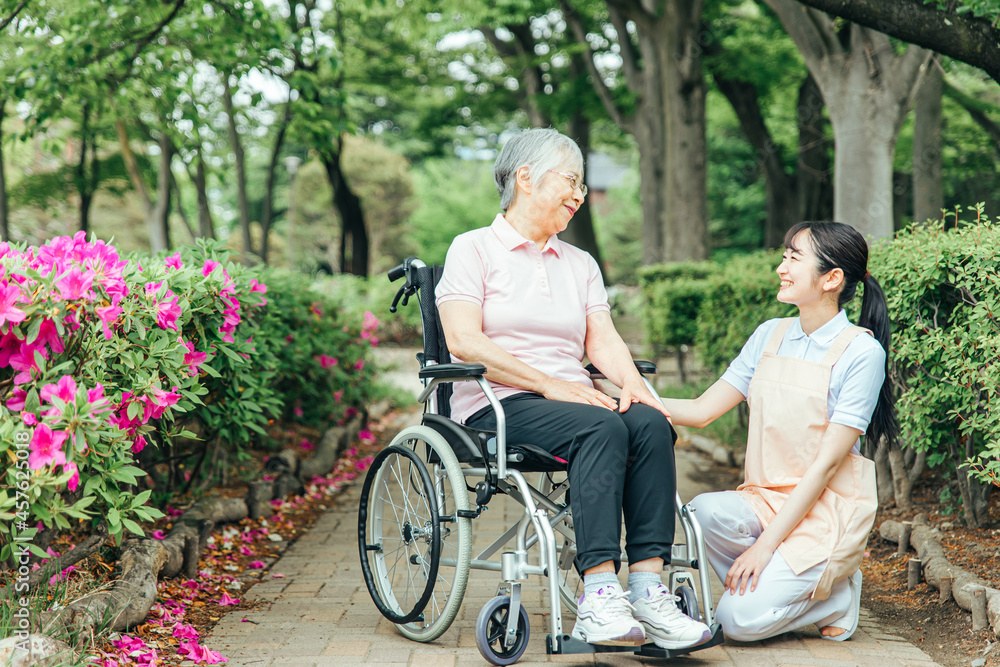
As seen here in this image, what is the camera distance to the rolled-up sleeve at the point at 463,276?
9.29 feet

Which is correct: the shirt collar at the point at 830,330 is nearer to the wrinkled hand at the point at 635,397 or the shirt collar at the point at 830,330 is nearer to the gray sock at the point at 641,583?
the wrinkled hand at the point at 635,397

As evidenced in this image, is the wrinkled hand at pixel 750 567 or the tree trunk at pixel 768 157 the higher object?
the tree trunk at pixel 768 157

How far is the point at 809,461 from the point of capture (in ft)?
9.09

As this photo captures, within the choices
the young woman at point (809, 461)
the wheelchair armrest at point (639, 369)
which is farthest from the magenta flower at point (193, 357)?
the young woman at point (809, 461)

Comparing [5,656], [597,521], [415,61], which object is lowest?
[5,656]

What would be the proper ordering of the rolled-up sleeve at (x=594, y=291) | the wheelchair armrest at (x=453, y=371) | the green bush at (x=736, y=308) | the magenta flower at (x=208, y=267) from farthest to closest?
the green bush at (x=736, y=308) < the magenta flower at (x=208, y=267) < the rolled-up sleeve at (x=594, y=291) < the wheelchair armrest at (x=453, y=371)

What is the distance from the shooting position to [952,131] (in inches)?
680

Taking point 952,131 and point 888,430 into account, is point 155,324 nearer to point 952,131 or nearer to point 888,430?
point 888,430

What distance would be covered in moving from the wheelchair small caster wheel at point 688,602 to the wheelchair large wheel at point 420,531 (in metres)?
0.63

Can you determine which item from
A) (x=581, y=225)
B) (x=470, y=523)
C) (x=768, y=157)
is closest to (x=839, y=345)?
(x=470, y=523)

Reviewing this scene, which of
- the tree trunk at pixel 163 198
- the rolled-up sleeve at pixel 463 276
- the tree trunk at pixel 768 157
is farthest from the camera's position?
the tree trunk at pixel 768 157

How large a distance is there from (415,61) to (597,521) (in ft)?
52.7

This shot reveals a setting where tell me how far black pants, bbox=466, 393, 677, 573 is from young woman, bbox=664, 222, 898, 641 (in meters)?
0.42

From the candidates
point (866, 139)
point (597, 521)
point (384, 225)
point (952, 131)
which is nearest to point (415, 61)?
point (952, 131)
